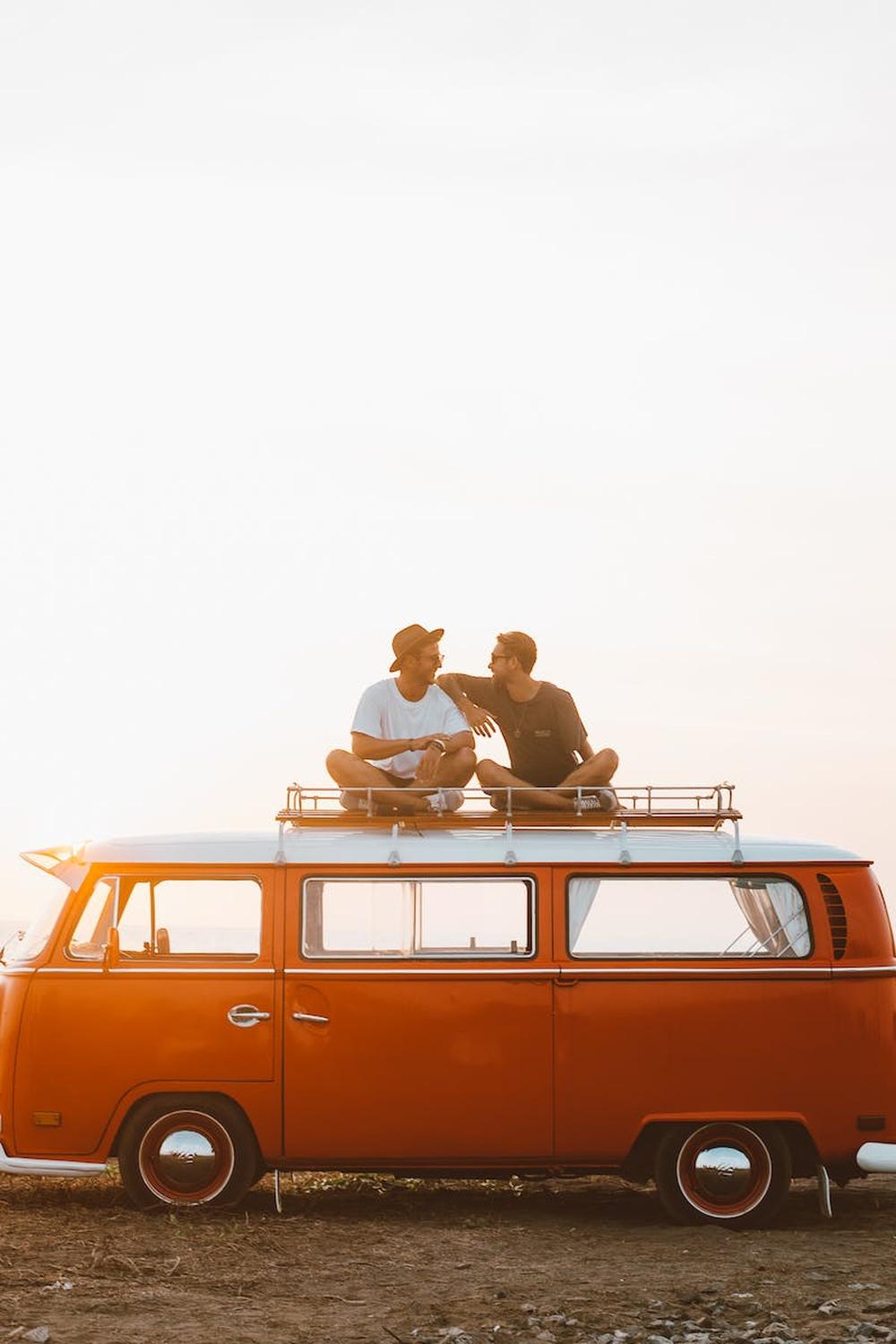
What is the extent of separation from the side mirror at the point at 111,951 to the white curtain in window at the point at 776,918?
13.9 ft

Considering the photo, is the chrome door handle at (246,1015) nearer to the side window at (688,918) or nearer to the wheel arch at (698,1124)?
the side window at (688,918)

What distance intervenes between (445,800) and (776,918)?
242 centimetres

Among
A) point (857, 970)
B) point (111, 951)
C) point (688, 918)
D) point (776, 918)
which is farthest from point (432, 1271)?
point (857, 970)

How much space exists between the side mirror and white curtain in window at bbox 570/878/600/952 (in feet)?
10.2

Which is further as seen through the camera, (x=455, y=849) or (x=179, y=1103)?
(x=455, y=849)

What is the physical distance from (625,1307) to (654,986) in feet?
9.00

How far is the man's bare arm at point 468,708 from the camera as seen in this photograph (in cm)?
1314

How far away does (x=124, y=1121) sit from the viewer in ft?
39.0

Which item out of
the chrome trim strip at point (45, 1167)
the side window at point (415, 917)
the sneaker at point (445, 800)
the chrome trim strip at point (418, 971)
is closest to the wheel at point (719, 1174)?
the chrome trim strip at point (418, 971)

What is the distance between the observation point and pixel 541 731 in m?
13.0


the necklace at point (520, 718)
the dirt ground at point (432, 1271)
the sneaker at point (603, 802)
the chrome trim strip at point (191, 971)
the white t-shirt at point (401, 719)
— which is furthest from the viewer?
the necklace at point (520, 718)

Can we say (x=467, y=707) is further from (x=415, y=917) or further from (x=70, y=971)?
(x=70, y=971)

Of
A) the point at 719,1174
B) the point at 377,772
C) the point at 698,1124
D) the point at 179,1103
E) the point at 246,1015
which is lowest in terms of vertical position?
the point at 719,1174

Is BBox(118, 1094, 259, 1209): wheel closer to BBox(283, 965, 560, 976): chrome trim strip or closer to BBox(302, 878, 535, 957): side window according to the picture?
BBox(283, 965, 560, 976): chrome trim strip
